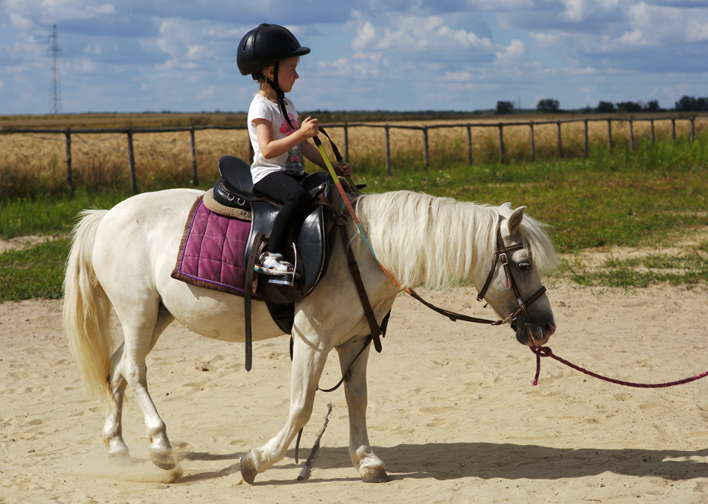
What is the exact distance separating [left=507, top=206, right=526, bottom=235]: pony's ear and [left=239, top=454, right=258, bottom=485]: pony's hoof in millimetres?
1806

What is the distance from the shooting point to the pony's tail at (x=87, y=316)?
3.87 m

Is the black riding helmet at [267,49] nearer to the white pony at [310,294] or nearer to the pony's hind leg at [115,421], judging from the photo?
the white pony at [310,294]

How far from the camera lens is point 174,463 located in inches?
135

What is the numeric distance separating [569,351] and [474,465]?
223 centimetres

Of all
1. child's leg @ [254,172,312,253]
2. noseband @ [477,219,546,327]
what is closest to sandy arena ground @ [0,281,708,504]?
noseband @ [477,219,546,327]

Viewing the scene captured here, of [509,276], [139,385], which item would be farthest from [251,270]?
[509,276]

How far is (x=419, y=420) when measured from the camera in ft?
14.0

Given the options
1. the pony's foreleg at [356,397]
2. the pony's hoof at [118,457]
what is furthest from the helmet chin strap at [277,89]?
the pony's hoof at [118,457]

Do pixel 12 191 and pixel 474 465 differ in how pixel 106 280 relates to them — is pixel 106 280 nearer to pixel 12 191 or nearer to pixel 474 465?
pixel 474 465

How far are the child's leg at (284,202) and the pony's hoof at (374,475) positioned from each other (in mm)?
1314

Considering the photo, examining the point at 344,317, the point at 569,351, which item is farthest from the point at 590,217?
the point at 344,317

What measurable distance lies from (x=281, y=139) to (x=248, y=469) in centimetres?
174

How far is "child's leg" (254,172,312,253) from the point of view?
310 cm

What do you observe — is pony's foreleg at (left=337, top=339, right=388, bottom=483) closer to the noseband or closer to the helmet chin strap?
the noseband
